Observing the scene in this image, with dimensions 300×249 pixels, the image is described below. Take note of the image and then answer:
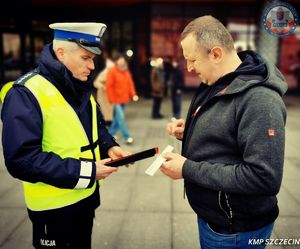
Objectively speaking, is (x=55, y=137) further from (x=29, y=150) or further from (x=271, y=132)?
(x=271, y=132)

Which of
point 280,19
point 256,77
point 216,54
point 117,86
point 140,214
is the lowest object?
point 140,214

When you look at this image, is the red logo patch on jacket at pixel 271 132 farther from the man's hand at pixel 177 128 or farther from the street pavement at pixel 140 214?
the street pavement at pixel 140 214

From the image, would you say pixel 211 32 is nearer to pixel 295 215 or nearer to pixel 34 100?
pixel 34 100

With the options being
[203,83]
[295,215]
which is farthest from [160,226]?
[203,83]

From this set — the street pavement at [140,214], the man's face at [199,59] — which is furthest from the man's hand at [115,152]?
the street pavement at [140,214]

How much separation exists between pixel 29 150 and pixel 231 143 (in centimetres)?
112

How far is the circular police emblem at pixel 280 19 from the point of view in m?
5.47

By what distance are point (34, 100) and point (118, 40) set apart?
1433 cm

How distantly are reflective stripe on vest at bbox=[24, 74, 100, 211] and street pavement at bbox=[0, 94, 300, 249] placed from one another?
1.54 meters

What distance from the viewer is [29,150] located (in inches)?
72.9

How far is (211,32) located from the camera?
1728 mm

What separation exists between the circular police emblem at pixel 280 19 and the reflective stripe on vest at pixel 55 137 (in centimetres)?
442

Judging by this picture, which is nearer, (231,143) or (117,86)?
(231,143)

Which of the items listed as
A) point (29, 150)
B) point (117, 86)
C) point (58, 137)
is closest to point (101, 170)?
point (58, 137)
